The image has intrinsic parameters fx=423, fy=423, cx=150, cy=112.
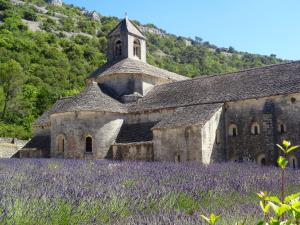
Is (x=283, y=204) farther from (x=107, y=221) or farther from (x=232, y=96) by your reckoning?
(x=232, y=96)

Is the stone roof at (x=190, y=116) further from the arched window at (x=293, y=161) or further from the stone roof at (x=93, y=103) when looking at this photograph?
the arched window at (x=293, y=161)

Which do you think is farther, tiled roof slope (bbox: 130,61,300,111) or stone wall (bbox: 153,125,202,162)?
tiled roof slope (bbox: 130,61,300,111)

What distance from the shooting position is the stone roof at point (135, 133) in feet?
90.6

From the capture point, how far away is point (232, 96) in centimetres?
2578

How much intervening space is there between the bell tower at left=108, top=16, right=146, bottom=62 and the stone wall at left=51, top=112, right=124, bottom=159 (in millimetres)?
8578

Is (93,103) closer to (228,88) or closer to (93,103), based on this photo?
(93,103)

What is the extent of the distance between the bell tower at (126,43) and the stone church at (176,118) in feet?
4.52

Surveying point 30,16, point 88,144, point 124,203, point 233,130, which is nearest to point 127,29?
point 88,144

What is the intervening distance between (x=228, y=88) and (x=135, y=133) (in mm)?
6791

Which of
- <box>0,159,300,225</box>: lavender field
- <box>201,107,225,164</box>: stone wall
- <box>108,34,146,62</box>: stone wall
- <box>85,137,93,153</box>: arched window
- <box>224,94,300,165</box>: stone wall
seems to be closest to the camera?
<box>0,159,300,225</box>: lavender field

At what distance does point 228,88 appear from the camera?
27.1 metres

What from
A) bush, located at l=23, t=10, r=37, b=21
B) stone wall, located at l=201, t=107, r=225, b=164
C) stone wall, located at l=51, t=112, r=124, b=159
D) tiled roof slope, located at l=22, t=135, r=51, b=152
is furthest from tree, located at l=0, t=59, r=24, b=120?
bush, located at l=23, t=10, r=37, b=21

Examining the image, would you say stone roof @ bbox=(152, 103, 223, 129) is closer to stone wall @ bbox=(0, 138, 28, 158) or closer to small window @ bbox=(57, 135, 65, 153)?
small window @ bbox=(57, 135, 65, 153)

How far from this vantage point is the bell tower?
35281mm
